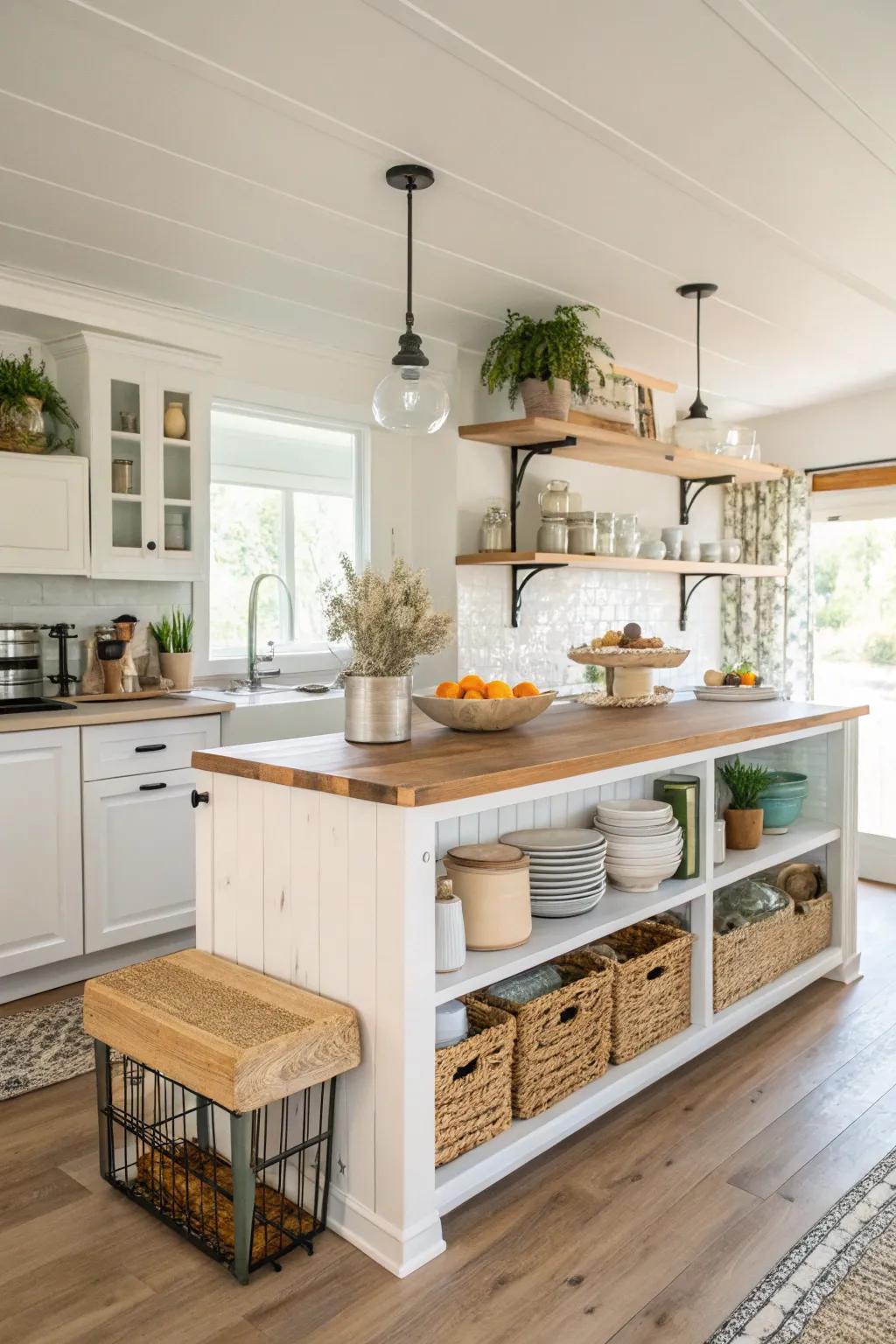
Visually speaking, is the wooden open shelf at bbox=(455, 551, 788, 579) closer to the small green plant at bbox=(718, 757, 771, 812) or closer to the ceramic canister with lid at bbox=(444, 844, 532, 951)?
the small green plant at bbox=(718, 757, 771, 812)

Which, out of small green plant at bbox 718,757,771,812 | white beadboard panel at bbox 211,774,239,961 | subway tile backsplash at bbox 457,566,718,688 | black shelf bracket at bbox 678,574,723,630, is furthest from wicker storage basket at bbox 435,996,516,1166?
black shelf bracket at bbox 678,574,723,630

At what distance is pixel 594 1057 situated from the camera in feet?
8.24

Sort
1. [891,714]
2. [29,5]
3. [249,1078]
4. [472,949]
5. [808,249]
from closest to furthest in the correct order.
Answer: [249,1078] → [29,5] → [472,949] → [808,249] → [891,714]

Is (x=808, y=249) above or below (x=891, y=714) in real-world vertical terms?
above

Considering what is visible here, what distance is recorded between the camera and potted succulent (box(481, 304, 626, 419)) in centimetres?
391

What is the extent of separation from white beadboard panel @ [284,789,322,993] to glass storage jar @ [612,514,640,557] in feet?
9.32

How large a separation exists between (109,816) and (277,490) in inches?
69.2

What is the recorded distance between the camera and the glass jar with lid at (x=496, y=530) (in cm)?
434

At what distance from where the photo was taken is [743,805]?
10.9ft

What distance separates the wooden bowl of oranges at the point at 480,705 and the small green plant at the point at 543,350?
5.84ft

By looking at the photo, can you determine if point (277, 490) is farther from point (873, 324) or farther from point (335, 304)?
point (873, 324)

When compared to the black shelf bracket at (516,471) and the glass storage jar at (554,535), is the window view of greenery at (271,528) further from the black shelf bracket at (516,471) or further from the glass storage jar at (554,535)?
the glass storage jar at (554,535)

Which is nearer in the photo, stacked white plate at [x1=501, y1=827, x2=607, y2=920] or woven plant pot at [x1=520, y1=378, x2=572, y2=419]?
stacked white plate at [x1=501, y1=827, x2=607, y2=920]

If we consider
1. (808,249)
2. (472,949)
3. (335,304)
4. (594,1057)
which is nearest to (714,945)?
(594,1057)
